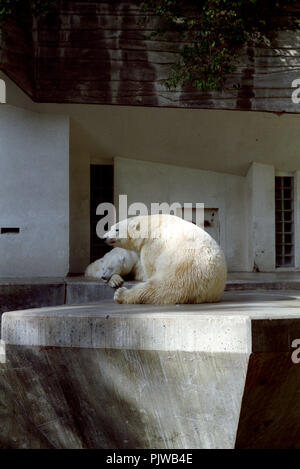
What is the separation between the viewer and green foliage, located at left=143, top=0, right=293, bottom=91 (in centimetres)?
654

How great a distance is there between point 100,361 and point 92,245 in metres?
5.85

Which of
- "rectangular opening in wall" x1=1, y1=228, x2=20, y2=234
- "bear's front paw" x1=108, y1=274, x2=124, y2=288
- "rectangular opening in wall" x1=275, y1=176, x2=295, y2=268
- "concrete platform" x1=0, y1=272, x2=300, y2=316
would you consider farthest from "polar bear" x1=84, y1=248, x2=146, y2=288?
"rectangular opening in wall" x1=275, y1=176, x2=295, y2=268

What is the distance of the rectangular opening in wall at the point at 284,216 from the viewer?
8.70 metres

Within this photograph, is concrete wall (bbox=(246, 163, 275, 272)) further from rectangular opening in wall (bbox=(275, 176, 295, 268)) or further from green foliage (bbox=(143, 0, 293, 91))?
green foliage (bbox=(143, 0, 293, 91))

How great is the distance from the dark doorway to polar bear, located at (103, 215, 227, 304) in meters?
5.08

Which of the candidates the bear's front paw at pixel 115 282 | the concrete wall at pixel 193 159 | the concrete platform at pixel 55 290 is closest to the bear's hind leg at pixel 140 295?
the bear's front paw at pixel 115 282

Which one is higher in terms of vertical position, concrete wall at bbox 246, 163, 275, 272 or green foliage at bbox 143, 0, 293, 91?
green foliage at bbox 143, 0, 293, 91

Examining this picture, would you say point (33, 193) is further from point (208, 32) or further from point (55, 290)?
point (208, 32)

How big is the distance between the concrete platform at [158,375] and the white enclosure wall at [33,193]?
411 centimetres

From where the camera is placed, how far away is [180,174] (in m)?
8.48

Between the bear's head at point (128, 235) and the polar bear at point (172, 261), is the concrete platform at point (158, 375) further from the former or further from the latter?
the bear's head at point (128, 235)

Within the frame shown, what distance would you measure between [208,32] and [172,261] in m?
4.38

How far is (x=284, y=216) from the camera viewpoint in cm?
878

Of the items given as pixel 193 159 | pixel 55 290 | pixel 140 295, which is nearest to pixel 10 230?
pixel 55 290
